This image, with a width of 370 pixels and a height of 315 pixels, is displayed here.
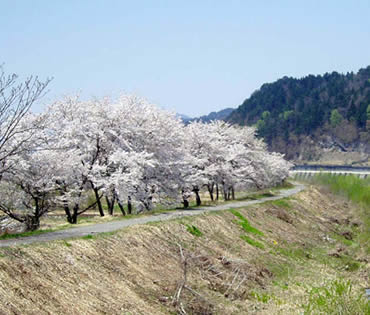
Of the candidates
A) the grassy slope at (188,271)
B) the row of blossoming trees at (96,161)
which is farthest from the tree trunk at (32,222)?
the grassy slope at (188,271)

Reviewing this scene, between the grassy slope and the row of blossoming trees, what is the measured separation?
6.38 m

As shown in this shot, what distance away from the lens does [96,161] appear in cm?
3259

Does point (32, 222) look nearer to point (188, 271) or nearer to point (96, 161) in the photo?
point (96, 161)

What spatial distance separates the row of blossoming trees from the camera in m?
26.9

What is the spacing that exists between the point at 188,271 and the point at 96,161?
1552cm

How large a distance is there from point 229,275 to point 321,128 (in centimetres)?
18579

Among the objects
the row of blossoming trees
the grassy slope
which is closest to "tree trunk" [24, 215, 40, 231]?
the row of blossoming trees

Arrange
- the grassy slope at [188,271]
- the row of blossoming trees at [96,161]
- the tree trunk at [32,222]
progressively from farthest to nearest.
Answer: the row of blossoming trees at [96,161], the tree trunk at [32,222], the grassy slope at [188,271]

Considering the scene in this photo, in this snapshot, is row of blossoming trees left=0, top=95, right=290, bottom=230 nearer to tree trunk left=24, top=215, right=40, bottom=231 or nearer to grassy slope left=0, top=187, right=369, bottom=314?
tree trunk left=24, top=215, right=40, bottom=231

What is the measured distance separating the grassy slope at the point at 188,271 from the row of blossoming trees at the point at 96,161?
6.38 metres

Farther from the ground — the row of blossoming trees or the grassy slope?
the row of blossoming trees

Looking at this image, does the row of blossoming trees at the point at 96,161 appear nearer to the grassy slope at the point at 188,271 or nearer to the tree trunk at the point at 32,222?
the tree trunk at the point at 32,222

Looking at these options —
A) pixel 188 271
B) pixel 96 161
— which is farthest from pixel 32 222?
pixel 188 271

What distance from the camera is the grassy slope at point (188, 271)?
1318cm
